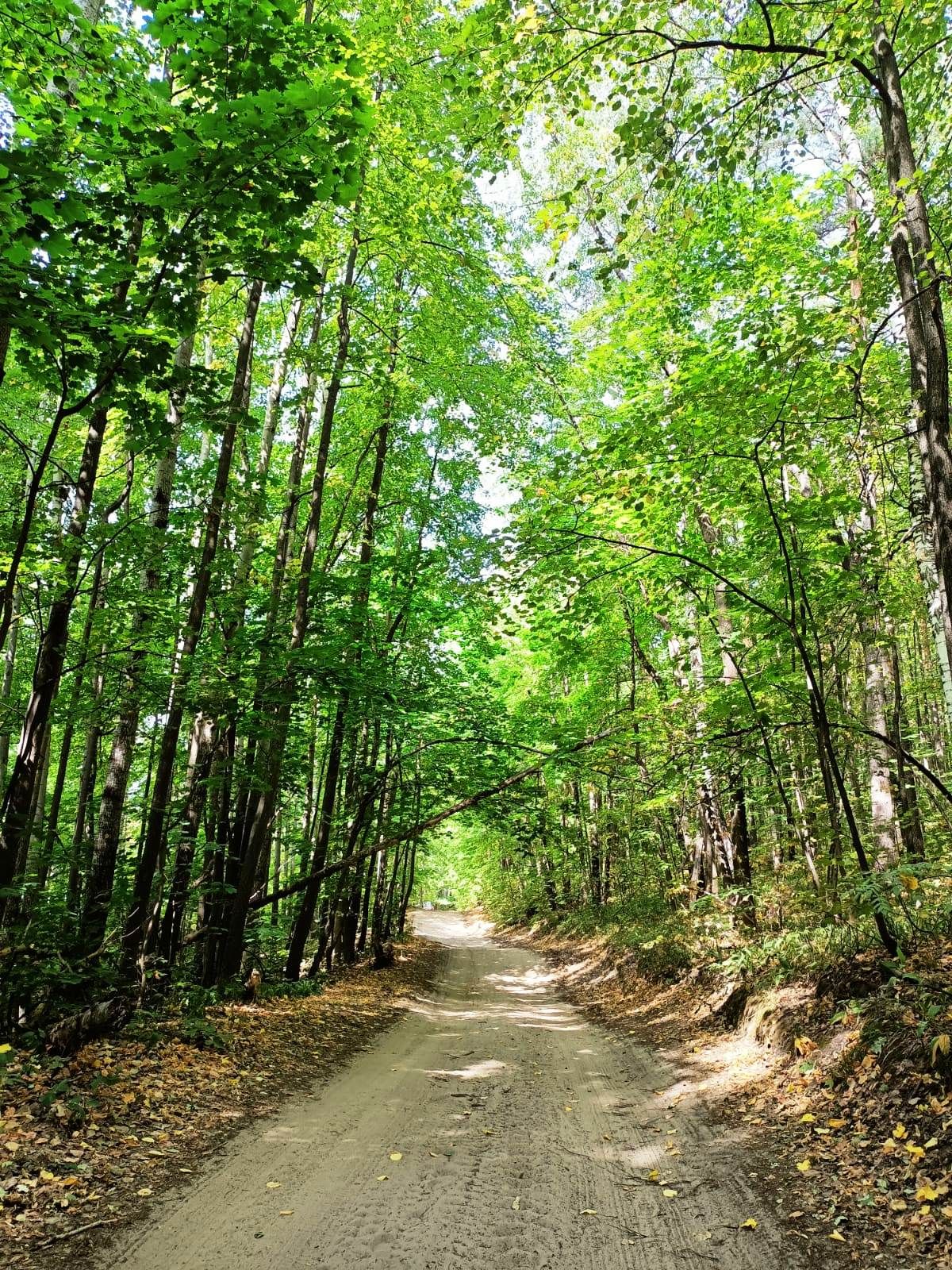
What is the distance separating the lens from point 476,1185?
4391mm

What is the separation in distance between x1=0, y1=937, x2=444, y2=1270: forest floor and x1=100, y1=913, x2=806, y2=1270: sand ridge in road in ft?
0.82

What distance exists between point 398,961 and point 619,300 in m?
15.1

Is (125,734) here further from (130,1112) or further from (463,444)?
(463,444)

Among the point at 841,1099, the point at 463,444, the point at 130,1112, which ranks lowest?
the point at 130,1112

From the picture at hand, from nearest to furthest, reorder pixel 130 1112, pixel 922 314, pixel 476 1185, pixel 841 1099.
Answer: pixel 476 1185 → pixel 922 314 → pixel 841 1099 → pixel 130 1112

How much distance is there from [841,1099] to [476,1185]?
2665 mm

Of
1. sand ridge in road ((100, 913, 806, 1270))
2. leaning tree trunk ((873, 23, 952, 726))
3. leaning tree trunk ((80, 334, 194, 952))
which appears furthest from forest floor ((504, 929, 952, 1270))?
leaning tree trunk ((80, 334, 194, 952))

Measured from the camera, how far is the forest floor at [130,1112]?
12.1ft

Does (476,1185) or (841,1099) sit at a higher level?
(841,1099)

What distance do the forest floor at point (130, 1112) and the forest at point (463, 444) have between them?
0.68 meters

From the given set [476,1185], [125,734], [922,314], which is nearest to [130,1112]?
[476,1185]

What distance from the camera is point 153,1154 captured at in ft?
14.9

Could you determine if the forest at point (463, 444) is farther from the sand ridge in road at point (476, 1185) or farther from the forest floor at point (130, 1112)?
the sand ridge in road at point (476, 1185)

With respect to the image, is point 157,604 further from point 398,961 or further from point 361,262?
point 398,961
